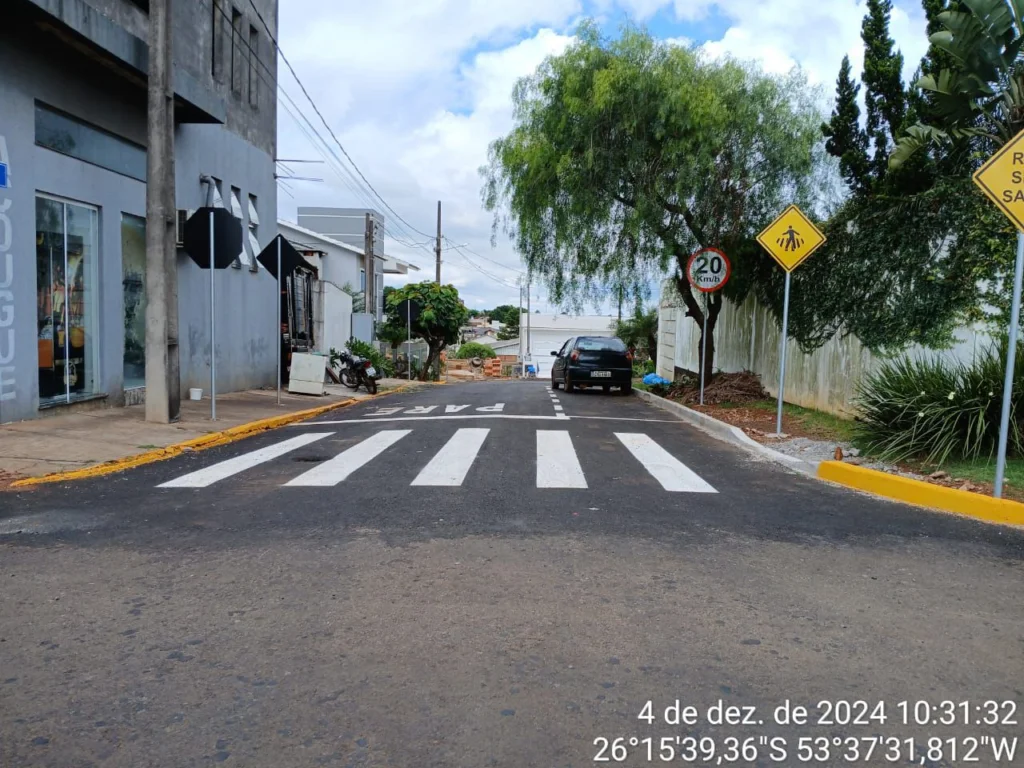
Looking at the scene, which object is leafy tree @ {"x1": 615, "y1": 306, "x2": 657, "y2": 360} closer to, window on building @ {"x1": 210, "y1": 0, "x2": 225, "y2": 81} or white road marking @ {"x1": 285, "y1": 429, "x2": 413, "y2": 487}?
window on building @ {"x1": 210, "y1": 0, "x2": 225, "y2": 81}

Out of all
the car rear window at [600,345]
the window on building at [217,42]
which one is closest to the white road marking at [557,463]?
the car rear window at [600,345]

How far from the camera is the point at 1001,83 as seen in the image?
392 inches

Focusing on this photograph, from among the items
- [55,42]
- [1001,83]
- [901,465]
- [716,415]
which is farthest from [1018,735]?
[55,42]

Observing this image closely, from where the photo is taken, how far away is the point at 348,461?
8.52m

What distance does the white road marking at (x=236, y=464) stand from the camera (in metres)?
7.33

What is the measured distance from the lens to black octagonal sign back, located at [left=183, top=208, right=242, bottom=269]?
11.4 m

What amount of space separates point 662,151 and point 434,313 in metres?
18.2

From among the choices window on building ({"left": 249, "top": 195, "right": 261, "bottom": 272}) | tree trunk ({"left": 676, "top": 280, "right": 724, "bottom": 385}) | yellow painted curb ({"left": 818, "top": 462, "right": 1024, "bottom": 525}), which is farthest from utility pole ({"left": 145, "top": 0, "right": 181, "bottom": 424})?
tree trunk ({"left": 676, "top": 280, "right": 724, "bottom": 385})

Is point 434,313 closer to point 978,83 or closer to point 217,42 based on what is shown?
point 217,42

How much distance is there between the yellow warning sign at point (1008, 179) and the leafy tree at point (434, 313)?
2589cm

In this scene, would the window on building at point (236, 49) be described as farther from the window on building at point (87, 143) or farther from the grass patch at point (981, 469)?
the grass patch at point (981, 469)

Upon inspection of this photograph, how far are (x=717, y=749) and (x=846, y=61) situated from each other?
13343 millimetres

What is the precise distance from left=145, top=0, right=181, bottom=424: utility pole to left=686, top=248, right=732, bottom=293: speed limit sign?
8.81 metres

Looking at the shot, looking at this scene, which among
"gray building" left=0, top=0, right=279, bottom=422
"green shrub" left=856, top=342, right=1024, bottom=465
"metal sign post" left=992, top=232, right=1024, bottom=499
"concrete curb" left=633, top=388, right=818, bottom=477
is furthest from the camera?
A: "gray building" left=0, top=0, right=279, bottom=422
